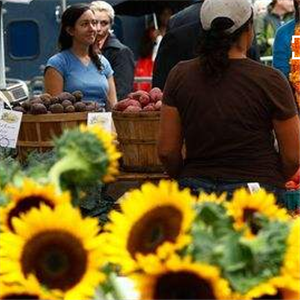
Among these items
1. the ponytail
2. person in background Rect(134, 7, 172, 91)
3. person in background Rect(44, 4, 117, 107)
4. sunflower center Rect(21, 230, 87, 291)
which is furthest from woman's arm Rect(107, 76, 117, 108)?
person in background Rect(134, 7, 172, 91)

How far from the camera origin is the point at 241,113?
3332 millimetres

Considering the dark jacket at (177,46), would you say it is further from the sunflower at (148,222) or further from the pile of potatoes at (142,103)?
the sunflower at (148,222)

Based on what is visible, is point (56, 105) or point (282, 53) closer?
point (56, 105)

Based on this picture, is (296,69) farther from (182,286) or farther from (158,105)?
(182,286)

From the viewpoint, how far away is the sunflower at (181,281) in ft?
5.29

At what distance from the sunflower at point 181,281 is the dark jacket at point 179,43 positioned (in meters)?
3.30

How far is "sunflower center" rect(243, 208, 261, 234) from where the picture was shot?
1890 millimetres

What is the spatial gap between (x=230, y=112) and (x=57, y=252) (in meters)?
1.72

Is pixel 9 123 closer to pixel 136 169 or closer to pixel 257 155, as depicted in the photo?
pixel 136 169

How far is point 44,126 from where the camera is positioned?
4.46 metres

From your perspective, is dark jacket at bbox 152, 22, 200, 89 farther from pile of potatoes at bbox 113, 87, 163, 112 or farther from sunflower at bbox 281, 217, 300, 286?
sunflower at bbox 281, 217, 300, 286

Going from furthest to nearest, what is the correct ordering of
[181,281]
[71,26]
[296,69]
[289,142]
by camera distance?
[71,26] → [296,69] → [289,142] → [181,281]

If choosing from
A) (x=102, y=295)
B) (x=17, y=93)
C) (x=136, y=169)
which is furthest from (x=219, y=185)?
(x=17, y=93)

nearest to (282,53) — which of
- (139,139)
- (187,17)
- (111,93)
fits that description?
(187,17)
